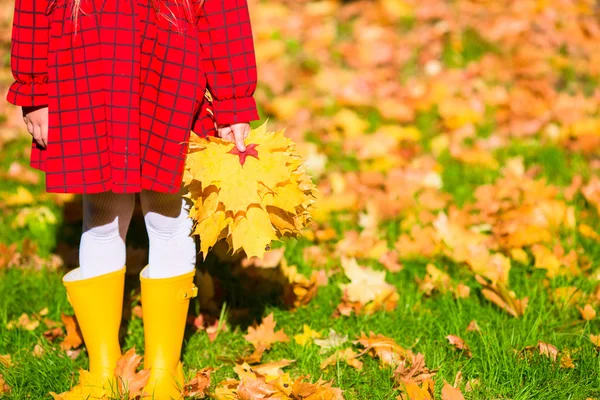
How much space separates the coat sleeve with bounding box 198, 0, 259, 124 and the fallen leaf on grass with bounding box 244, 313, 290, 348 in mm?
820

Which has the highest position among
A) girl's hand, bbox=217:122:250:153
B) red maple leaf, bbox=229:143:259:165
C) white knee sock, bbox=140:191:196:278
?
girl's hand, bbox=217:122:250:153

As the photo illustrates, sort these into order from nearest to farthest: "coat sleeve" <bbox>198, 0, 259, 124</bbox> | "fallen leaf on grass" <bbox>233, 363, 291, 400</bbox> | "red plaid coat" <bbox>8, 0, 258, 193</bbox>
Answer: "red plaid coat" <bbox>8, 0, 258, 193</bbox>
"coat sleeve" <bbox>198, 0, 259, 124</bbox>
"fallen leaf on grass" <bbox>233, 363, 291, 400</bbox>

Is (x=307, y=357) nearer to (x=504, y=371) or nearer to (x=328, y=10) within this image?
(x=504, y=371)

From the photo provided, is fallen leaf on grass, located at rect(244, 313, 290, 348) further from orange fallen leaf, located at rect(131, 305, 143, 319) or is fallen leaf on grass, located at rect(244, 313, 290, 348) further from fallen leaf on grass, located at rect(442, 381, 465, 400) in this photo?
fallen leaf on grass, located at rect(442, 381, 465, 400)

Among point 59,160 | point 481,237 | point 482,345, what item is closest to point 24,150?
point 59,160

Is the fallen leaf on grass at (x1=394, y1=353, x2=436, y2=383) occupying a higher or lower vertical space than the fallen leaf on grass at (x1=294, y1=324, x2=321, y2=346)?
higher

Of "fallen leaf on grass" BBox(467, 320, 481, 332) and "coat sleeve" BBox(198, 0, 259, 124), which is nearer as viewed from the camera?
"coat sleeve" BBox(198, 0, 259, 124)

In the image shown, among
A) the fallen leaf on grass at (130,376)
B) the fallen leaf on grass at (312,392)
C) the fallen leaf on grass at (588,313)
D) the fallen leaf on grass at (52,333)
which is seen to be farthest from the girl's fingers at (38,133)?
the fallen leaf on grass at (588,313)

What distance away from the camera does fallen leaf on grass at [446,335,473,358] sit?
2410 millimetres

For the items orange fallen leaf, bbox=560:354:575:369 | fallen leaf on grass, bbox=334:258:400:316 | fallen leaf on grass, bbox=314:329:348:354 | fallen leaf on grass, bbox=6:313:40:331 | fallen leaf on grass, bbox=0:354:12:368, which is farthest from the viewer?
fallen leaf on grass, bbox=334:258:400:316

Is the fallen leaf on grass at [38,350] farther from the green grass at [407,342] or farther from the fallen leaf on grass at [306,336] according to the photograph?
the fallen leaf on grass at [306,336]

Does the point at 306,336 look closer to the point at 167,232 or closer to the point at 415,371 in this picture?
the point at 415,371

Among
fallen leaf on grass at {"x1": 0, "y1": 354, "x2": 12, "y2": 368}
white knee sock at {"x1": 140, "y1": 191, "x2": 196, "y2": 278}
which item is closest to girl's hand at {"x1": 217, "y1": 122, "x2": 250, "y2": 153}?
→ white knee sock at {"x1": 140, "y1": 191, "x2": 196, "y2": 278}

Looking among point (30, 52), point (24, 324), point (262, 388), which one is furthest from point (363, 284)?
point (30, 52)
